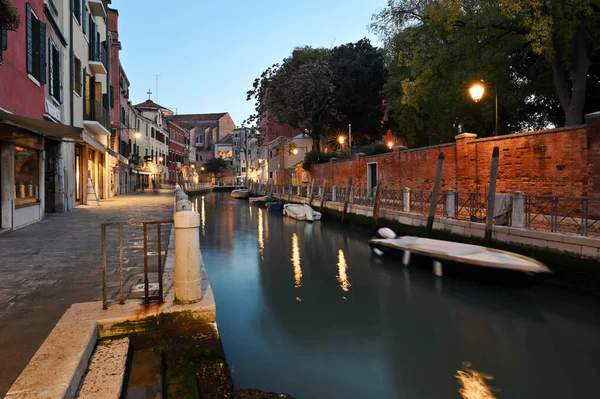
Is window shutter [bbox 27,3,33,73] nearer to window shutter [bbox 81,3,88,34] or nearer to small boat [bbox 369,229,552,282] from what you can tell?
window shutter [bbox 81,3,88,34]

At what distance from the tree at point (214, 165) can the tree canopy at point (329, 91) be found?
35.4m

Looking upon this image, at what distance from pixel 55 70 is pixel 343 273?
10076mm

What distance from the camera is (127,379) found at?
2.86 m

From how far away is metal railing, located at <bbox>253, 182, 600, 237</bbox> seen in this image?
7.92 meters

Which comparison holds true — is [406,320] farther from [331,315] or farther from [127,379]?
[127,379]

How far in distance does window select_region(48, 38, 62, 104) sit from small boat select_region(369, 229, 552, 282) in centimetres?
1032

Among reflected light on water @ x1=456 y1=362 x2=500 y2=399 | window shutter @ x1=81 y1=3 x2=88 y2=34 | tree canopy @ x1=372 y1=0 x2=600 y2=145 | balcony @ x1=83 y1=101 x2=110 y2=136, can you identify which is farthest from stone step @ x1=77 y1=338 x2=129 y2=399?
window shutter @ x1=81 y1=3 x2=88 y2=34

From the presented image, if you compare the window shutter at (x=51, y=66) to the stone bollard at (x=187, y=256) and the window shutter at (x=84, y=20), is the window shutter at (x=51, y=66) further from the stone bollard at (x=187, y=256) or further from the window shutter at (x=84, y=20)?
the stone bollard at (x=187, y=256)

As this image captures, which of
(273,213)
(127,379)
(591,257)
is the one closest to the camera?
(127,379)

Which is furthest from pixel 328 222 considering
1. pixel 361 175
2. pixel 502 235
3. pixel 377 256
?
pixel 502 235

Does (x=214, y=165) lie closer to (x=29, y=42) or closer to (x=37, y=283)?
(x=29, y=42)

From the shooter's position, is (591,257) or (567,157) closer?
(591,257)

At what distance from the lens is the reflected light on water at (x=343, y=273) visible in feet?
27.9

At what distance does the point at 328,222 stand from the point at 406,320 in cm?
1370
